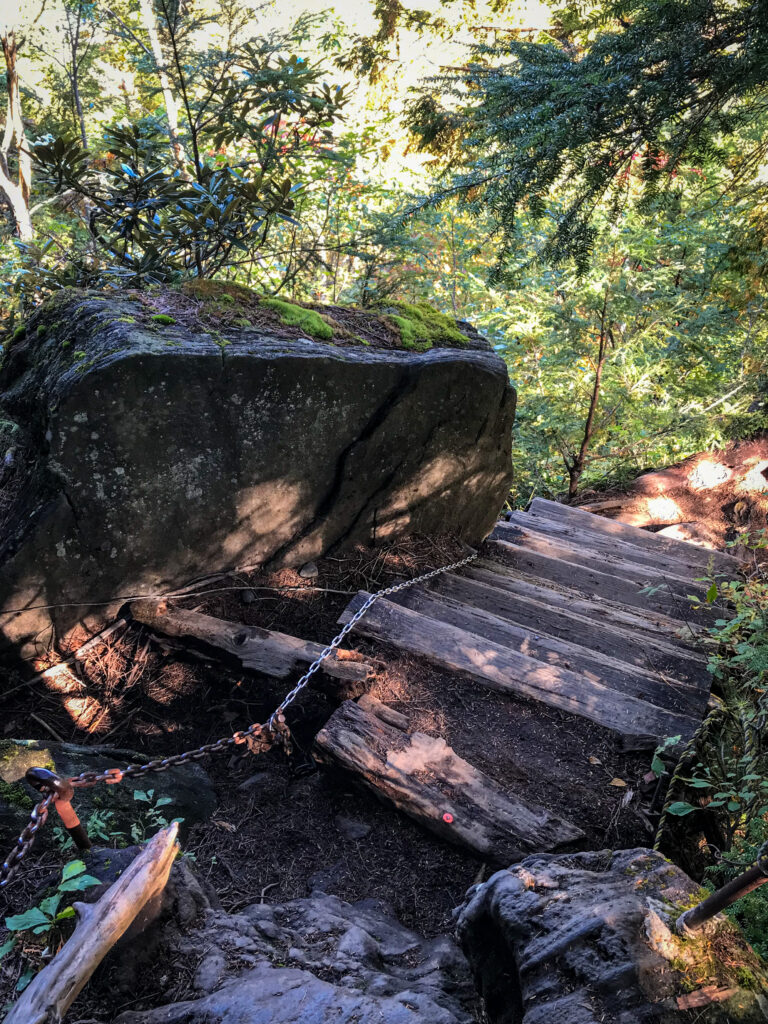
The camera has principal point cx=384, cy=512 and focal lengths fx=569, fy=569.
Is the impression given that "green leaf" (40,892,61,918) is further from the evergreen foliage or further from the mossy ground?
the evergreen foliage

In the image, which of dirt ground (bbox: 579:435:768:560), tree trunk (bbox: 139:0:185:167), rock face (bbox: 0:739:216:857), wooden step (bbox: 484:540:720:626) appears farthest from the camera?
dirt ground (bbox: 579:435:768:560)

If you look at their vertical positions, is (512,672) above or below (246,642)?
below

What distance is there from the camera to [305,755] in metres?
3.16

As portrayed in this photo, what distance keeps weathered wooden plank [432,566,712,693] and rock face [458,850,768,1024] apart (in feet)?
6.63

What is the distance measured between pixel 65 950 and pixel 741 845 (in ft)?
8.51

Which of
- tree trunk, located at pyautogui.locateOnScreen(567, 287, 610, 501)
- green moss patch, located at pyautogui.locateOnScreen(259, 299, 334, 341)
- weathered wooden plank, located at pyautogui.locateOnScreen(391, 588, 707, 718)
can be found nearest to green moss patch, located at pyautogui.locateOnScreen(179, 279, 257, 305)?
green moss patch, located at pyautogui.locateOnScreen(259, 299, 334, 341)

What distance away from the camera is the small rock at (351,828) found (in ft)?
8.91

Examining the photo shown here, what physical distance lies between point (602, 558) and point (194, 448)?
430 cm

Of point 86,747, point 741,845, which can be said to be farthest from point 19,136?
point 741,845

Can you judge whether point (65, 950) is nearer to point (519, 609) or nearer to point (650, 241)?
point (519, 609)

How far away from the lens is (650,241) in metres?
7.91

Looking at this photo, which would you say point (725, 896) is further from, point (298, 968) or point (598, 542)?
point (598, 542)

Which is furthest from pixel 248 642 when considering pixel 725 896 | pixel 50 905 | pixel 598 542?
pixel 598 542

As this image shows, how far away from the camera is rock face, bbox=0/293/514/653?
2.98 meters
